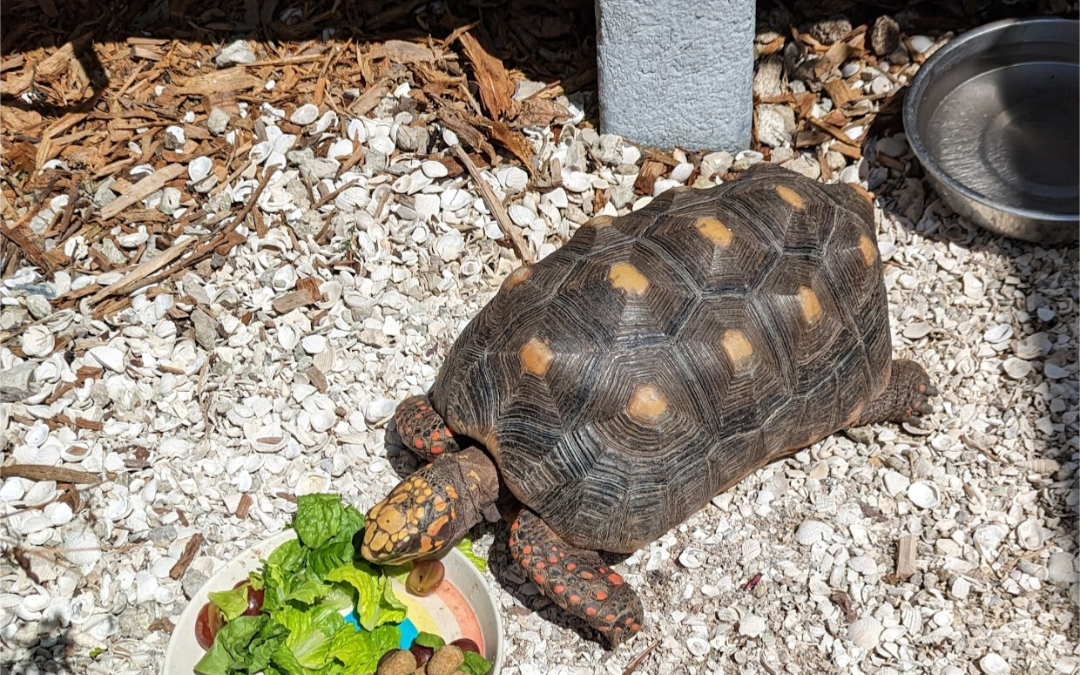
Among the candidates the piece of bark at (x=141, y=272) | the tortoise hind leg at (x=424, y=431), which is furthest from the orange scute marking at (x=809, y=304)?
the piece of bark at (x=141, y=272)

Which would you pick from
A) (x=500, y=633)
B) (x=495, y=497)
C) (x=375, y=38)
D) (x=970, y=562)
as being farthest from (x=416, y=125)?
(x=970, y=562)

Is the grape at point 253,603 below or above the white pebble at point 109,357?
below

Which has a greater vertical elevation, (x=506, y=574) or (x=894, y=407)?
(x=894, y=407)

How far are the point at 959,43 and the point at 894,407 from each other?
5.35 ft

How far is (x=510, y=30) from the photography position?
4.22 meters

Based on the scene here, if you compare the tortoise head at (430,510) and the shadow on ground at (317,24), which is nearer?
the tortoise head at (430,510)

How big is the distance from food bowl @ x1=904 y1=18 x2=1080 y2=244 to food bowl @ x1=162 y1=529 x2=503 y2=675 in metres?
2.21

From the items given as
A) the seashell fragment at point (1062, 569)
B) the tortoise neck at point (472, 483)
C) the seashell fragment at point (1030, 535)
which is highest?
the tortoise neck at point (472, 483)

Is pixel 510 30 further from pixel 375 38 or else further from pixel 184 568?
pixel 184 568

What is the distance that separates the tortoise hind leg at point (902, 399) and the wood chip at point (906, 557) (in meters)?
0.41

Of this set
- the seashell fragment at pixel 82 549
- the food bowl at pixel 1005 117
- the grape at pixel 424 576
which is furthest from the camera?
the food bowl at pixel 1005 117

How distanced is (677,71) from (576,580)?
1985mm

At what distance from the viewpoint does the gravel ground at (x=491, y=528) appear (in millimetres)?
2904

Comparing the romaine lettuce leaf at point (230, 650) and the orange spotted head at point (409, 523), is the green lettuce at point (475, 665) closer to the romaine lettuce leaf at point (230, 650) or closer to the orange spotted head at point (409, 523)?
the orange spotted head at point (409, 523)
